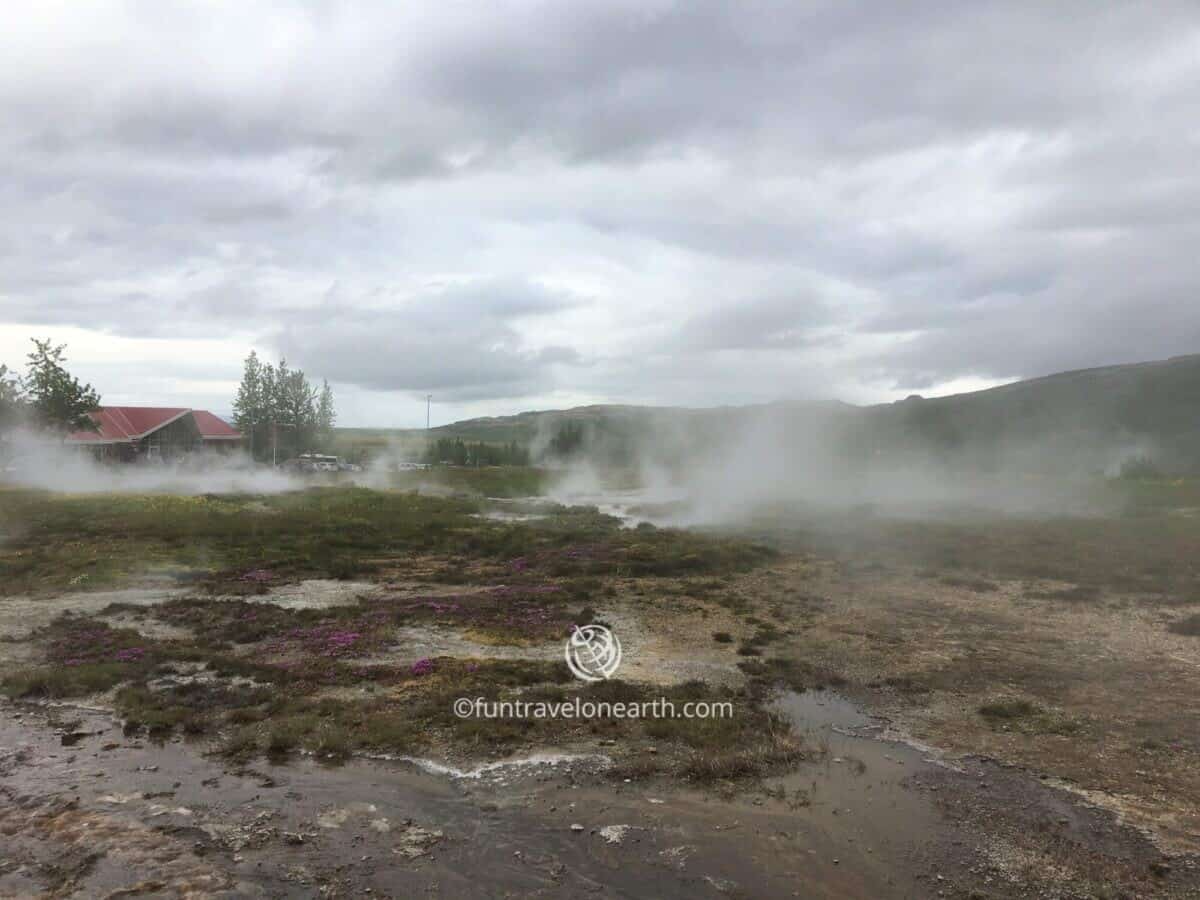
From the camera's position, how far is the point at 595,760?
38.4 feet

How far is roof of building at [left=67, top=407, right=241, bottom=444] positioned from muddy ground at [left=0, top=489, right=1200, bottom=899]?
61513 millimetres

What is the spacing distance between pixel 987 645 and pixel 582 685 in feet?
35.2

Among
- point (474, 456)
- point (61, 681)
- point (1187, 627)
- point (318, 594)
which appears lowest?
point (1187, 627)

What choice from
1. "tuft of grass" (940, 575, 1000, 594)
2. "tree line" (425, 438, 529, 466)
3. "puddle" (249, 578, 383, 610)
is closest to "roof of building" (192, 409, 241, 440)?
"tree line" (425, 438, 529, 466)

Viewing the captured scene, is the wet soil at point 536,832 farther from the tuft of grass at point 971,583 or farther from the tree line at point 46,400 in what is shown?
the tree line at point 46,400

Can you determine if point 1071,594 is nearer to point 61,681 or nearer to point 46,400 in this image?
point 61,681

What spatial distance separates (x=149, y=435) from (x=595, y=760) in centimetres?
8411

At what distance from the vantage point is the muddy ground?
870cm

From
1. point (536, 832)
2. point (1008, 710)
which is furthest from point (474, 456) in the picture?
point (536, 832)

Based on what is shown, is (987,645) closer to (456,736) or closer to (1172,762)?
(1172,762)

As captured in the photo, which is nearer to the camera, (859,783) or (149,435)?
(859,783)

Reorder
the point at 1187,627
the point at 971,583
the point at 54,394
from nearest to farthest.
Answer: the point at 1187,627
the point at 971,583
the point at 54,394

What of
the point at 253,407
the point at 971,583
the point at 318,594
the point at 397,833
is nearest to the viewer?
the point at 397,833

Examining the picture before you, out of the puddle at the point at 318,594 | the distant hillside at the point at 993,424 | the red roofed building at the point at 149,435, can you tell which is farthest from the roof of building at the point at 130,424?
the puddle at the point at 318,594
